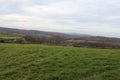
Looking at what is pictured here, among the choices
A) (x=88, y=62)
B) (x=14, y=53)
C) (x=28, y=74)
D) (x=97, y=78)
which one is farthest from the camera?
(x=14, y=53)

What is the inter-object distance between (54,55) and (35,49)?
402 cm

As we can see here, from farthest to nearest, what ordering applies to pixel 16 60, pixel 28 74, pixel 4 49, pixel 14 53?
pixel 4 49
pixel 14 53
pixel 16 60
pixel 28 74

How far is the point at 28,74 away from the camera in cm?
1962

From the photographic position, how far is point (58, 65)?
2120 cm

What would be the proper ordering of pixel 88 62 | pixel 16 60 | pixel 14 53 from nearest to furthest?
pixel 88 62
pixel 16 60
pixel 14 53

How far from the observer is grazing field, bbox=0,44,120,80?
18814 mm

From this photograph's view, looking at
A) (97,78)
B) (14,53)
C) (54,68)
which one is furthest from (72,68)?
(14,53)

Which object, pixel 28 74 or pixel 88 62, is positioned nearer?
pixel 28 74

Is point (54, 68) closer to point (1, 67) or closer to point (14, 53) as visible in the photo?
point (1, 67)

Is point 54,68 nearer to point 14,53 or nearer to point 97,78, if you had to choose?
point 97,78

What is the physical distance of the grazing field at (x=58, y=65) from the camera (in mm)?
18814

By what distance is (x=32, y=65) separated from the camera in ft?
71.5

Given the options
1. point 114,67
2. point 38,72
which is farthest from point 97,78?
point 38,72

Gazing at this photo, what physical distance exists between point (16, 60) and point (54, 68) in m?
4.84
